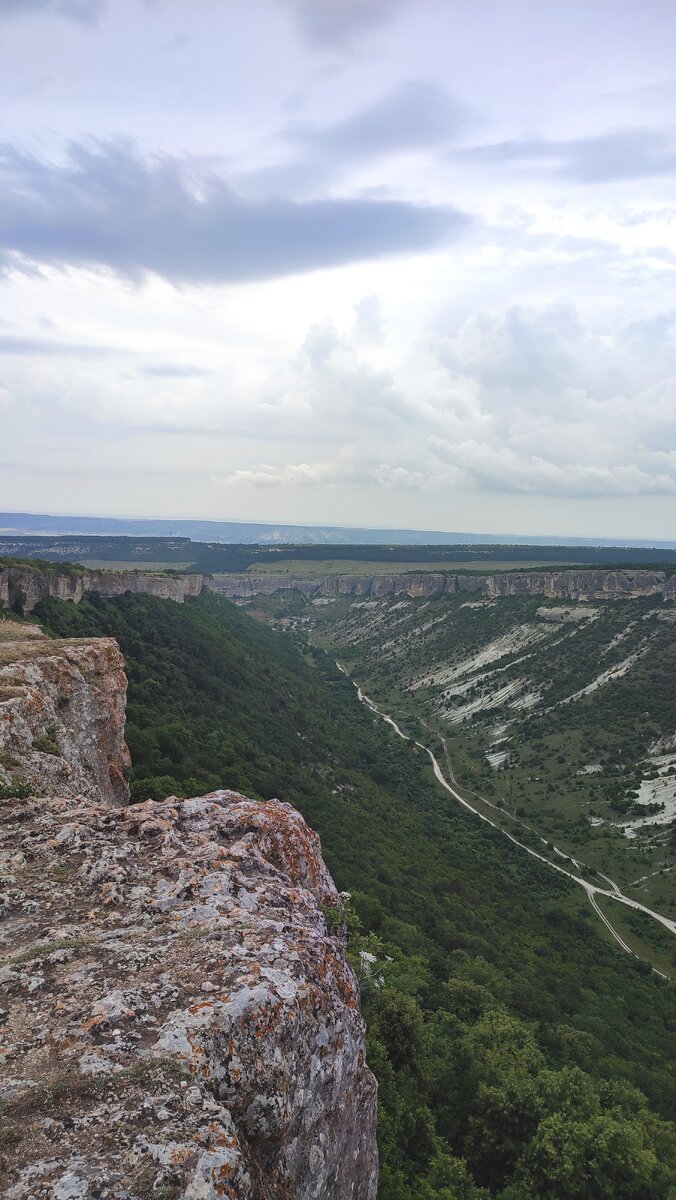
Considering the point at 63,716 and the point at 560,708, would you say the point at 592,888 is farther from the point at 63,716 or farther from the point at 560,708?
the point at 63,716

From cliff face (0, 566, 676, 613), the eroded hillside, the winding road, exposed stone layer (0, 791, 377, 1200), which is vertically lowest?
the winding road

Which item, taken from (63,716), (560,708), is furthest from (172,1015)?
(560,708)

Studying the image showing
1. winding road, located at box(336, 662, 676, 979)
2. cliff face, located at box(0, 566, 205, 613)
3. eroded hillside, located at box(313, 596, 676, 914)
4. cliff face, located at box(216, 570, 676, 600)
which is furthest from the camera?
cliff face, located at box(216, 570, 676, 600)

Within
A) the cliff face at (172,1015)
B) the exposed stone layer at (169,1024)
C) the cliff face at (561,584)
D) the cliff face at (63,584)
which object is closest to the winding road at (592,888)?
the cliff face at (172,1015)

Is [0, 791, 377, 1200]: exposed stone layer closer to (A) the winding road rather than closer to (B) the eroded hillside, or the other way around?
(A) the winding road

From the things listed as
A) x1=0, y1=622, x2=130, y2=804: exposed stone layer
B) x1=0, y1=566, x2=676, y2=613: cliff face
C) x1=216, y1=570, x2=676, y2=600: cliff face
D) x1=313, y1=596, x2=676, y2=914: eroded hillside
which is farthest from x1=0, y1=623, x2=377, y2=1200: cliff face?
x1=216, y1=570, x2=676, y2=600: cliff face

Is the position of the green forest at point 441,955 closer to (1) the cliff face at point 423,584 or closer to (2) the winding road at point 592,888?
(2) the winding road at point 592,888
